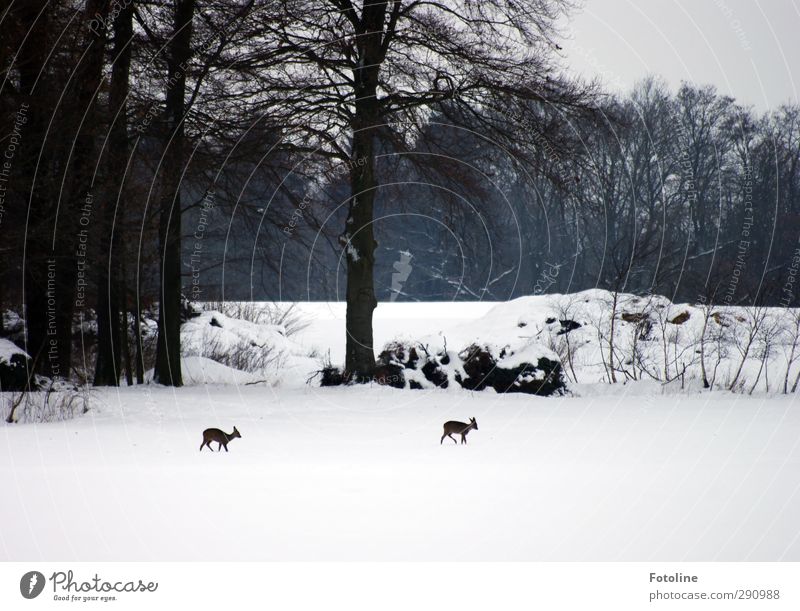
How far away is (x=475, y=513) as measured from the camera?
229 inches

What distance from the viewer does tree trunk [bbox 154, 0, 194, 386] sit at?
14375mm

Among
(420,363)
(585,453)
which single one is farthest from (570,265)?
(585,453)

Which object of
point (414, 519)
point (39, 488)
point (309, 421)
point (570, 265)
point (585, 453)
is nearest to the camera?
point (414, 519)

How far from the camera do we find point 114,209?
13875 millimetres

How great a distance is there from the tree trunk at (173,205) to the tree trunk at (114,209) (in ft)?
2.61

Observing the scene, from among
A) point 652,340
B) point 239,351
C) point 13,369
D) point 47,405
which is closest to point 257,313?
point 239,351

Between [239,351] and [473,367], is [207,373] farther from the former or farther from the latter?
[473,367]

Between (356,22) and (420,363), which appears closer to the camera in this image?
(356,22)

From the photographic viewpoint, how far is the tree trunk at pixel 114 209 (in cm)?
1367

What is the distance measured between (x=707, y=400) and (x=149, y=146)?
37.9 feet

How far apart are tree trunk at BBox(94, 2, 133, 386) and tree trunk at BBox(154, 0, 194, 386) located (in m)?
0.80

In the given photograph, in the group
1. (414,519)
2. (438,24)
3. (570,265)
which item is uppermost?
(438,24)

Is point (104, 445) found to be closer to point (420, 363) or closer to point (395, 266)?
point (420, 363)

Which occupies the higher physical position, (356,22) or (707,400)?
(356,22)
